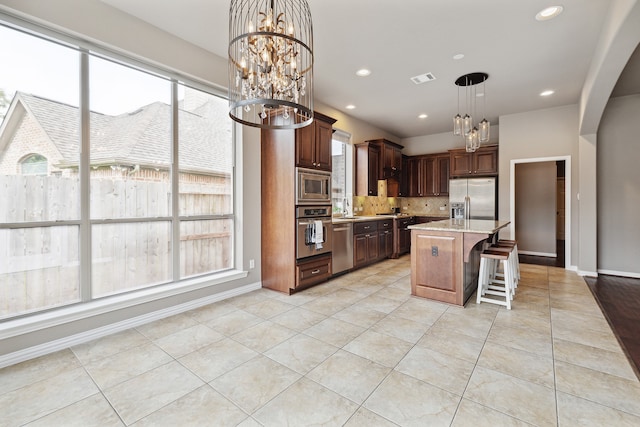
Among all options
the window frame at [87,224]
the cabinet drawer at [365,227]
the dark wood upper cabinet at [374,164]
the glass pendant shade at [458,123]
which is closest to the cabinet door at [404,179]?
the dark wood upper cabinet at [374,164]

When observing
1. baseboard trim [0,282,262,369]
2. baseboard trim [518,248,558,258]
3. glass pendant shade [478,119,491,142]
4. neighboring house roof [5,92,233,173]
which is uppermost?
glass pendant shade [478,119,491,142]

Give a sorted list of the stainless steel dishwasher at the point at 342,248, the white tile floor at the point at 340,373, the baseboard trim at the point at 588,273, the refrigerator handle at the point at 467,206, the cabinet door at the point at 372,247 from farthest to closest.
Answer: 1. the refrigerator handle at the point at 467,206
2. the cabinet door at the point at 372,247
3. the baseboard trim at the point at 588,273
4. the stainless steel dishwasher at the point at 342,248
5. the white tile floor at the point at 340,373

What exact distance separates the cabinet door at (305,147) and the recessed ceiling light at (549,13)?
8.82 ft

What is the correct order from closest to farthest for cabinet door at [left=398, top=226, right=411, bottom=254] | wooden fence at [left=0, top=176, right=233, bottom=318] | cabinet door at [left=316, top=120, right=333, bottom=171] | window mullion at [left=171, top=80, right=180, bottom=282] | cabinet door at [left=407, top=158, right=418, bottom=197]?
wooden fence at [left=0, top=176, right=233, bottom=318], window mullion at [left=171, top=80, right=180, bottom=282], cabinet door at [left=316, top=120, right=333, bottom=171], cabinet door at [left=398, top=226, right=411, bottom=254], cabinet door at [left=407, top=158, right=418, bottom=197]

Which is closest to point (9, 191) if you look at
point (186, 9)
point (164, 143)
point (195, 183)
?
point (164, 143)

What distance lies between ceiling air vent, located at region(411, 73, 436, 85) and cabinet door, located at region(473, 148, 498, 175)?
9.42 ft

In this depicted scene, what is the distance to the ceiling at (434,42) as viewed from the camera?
2664mm

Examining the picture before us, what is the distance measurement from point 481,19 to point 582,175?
367cm

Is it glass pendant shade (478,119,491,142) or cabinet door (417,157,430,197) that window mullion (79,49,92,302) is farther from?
cabinet door (417,157,430,197)

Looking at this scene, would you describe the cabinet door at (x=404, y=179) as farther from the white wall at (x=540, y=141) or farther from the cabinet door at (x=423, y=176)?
the white wall at (x=540, y=141)

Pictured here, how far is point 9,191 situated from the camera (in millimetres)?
2281

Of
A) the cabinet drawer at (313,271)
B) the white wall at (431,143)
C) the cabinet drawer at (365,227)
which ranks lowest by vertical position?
the cabinet drawer at (313,271)

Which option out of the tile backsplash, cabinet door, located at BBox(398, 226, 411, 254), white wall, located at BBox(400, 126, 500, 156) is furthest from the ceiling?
cabinet door, located at BBox(398, 226, 411, 254)

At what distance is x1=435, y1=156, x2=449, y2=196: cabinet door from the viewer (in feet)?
23.0
